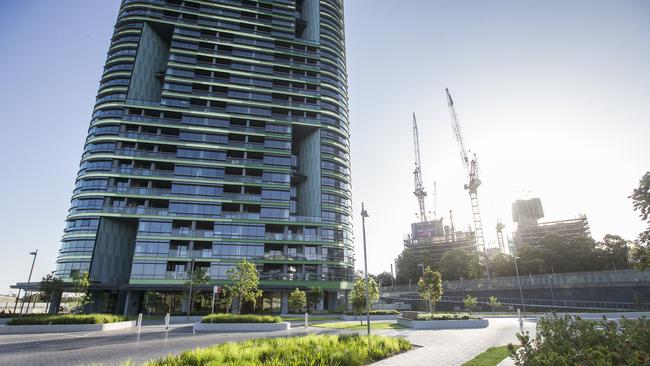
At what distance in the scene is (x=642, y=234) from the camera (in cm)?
1234

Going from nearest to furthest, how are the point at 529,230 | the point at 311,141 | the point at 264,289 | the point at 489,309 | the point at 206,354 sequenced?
1. the point at 206,354
2. the point at 264,289
3. the point at 489,309
4. the point at 311,141
5. the point at 529,230

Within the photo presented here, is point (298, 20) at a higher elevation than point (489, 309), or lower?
higher

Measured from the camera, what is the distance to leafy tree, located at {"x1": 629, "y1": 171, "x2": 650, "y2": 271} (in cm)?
1196

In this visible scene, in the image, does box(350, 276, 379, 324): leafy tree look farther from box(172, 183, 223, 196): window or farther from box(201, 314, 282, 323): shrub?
box(172, 183, 223, 196): window

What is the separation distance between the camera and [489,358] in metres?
13.5

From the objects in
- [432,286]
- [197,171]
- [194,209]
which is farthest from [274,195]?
[432,286]

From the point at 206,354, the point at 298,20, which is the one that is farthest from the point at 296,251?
the point at 298,20

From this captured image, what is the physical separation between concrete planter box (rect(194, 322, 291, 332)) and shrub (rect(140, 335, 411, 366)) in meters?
15.6

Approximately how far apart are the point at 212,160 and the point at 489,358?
5651cm

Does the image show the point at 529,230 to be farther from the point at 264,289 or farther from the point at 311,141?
the point at 264,289

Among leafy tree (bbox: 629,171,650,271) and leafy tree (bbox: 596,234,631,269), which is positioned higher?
leafy tree (bbox: 596,234,631,269)

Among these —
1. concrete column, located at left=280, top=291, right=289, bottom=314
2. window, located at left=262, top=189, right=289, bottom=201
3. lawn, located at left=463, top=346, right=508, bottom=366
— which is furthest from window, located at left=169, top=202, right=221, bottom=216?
lawn, located at left=463, top=346, right=508, bottom=366

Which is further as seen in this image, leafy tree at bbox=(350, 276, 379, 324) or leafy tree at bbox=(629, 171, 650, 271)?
leafy tree at bbox=(350, 276, 379, 324)

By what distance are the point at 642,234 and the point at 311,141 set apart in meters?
61.3
